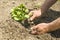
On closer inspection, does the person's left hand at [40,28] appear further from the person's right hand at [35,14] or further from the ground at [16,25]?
the person's right hand at [35,14]

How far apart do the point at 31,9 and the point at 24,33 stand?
511mm

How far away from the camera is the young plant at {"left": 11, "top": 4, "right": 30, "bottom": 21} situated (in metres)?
2.77

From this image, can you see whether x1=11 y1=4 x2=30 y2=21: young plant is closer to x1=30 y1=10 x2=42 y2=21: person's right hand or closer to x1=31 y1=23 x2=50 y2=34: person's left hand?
x1=30 y1=10 x2=42 y2=21: person's right hand

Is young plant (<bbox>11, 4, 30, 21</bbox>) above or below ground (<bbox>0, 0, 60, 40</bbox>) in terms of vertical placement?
above

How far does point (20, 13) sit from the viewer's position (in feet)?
9.23

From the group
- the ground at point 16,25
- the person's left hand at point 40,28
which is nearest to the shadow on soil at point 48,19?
the ground at point 16,25

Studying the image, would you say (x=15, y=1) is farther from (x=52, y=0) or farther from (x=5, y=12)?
(x=52, y=0)

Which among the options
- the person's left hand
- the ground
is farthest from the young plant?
the person's left hand

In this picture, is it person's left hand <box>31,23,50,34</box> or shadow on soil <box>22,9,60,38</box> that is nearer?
person's left hand <box>31,23,50,34</box>

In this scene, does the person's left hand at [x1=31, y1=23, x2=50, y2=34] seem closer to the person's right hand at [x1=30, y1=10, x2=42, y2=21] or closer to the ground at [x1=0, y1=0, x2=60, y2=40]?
the ground at [x1=0, y1=0, x2=60, y2=40]

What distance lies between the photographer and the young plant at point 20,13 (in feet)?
9.10

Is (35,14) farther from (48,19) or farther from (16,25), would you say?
(16,25)

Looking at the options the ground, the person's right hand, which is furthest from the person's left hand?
the person's right hand

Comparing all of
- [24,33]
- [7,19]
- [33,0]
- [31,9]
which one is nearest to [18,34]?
[24,33]
